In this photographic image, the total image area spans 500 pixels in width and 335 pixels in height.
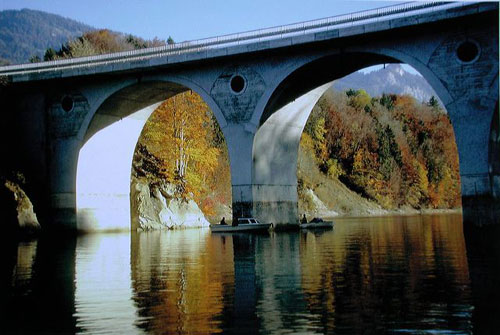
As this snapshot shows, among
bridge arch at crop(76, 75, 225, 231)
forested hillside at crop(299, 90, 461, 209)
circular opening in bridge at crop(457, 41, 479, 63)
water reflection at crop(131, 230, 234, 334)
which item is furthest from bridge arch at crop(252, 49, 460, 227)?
forested hillside at crop(299, 90, 461, 209)

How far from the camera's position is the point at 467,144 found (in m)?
26.3

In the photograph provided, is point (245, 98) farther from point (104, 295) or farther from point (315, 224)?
point (104, 295)

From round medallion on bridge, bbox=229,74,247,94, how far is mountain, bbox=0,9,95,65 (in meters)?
129

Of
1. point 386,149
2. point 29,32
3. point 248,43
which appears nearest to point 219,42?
point 248,43

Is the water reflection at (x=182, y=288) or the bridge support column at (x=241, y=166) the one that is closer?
the water reflection at (x=182, y=288)

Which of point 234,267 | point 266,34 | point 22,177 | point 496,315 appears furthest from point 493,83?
point 22,177

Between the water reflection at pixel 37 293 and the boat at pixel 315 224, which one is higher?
the boat at pixel 315 224

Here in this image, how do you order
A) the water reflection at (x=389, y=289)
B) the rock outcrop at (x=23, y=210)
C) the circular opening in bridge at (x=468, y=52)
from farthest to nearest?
1. the rock outcrop at (x=23, y=210)
2. the circular opening in bridge at (x=468, y=52)
3. the water reflection at (x=389, y=289)

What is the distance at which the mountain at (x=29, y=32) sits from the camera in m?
162

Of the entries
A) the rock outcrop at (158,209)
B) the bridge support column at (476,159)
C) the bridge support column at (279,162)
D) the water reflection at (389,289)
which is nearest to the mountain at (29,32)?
the rock outcrop at (158,209)

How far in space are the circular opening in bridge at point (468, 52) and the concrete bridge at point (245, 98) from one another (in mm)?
44

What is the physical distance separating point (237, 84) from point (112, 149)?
10.4 meters

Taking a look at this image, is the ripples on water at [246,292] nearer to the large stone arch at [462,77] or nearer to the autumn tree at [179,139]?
the large stone arch at [462,77]

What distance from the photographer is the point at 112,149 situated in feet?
129
